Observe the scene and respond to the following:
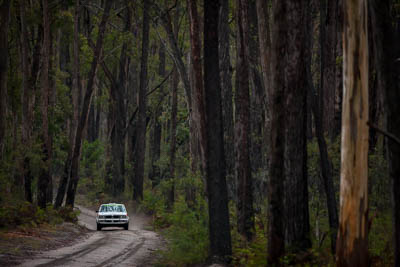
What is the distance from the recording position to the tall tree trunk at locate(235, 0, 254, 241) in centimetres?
1950

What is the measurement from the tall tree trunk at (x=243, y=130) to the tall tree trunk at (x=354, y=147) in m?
9.88

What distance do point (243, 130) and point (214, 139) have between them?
5.16 m

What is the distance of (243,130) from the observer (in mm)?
20203

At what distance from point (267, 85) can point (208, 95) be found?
147 inches

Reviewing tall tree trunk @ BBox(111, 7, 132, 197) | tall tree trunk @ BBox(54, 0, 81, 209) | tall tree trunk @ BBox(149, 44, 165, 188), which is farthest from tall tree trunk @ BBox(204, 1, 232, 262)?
tall tree trunk @ BBox(149, 44, 165, 188)

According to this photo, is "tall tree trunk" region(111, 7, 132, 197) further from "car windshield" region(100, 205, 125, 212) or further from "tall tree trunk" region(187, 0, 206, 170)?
"tall tree trunk" region(187, 0, 206, 170)

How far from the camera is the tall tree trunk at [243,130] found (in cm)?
1950

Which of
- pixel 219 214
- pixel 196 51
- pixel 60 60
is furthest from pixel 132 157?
pixel 219 214

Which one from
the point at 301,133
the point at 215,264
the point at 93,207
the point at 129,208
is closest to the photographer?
the point at 301,133

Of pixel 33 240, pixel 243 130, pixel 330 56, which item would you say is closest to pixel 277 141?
pixel 243 130

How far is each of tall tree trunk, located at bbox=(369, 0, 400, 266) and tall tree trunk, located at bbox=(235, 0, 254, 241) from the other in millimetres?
8442

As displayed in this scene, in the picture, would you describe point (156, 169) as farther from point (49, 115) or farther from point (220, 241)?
point (220, 241)

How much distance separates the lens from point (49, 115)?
3123 cm

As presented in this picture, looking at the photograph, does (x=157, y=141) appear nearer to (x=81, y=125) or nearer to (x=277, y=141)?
(x=81, y=125)
